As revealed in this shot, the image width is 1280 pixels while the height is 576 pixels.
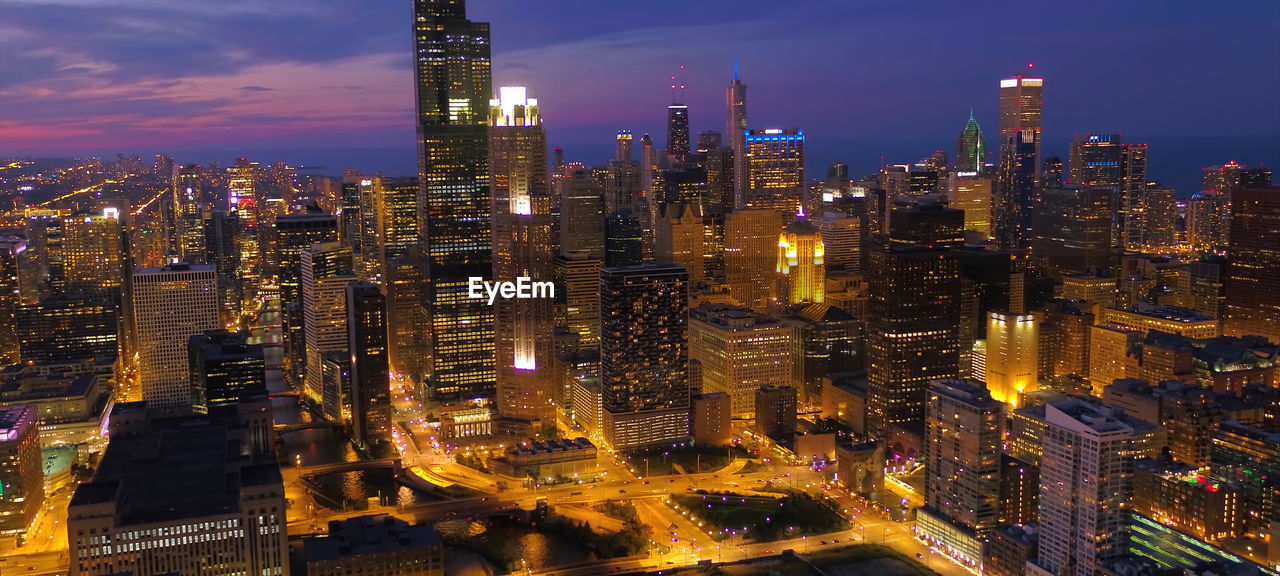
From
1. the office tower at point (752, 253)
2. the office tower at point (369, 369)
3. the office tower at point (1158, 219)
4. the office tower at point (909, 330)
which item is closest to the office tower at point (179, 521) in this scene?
the office tower at point (369, 369)

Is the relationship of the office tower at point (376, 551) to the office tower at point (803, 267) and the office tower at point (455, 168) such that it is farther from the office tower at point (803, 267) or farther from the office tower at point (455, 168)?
the office tower at point (803, 267)

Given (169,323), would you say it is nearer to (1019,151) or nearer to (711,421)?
(711,421)

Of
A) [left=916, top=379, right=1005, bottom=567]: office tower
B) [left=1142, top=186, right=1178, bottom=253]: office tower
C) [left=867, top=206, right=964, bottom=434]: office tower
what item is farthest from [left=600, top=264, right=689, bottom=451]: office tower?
[left=1142, top=186, right=1178, bottom=253]: office tower

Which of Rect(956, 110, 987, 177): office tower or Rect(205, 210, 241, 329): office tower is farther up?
Rect(956, 110, 987, 177): office tower

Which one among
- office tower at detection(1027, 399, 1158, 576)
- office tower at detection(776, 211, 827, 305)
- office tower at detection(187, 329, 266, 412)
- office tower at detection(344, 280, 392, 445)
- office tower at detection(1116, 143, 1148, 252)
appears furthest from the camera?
office tower at detection(1116, 143, 1148, 252)

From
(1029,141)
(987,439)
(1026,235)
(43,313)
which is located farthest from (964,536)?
(1029,141)

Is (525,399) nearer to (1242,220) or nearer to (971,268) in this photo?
(971,268)

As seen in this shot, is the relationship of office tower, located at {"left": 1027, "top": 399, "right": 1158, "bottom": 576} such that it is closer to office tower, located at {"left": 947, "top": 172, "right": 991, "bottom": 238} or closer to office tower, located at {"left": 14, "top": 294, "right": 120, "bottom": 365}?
office tower, located at {"left": 14, "top": 294, "right": 120, "bottom": 365}
